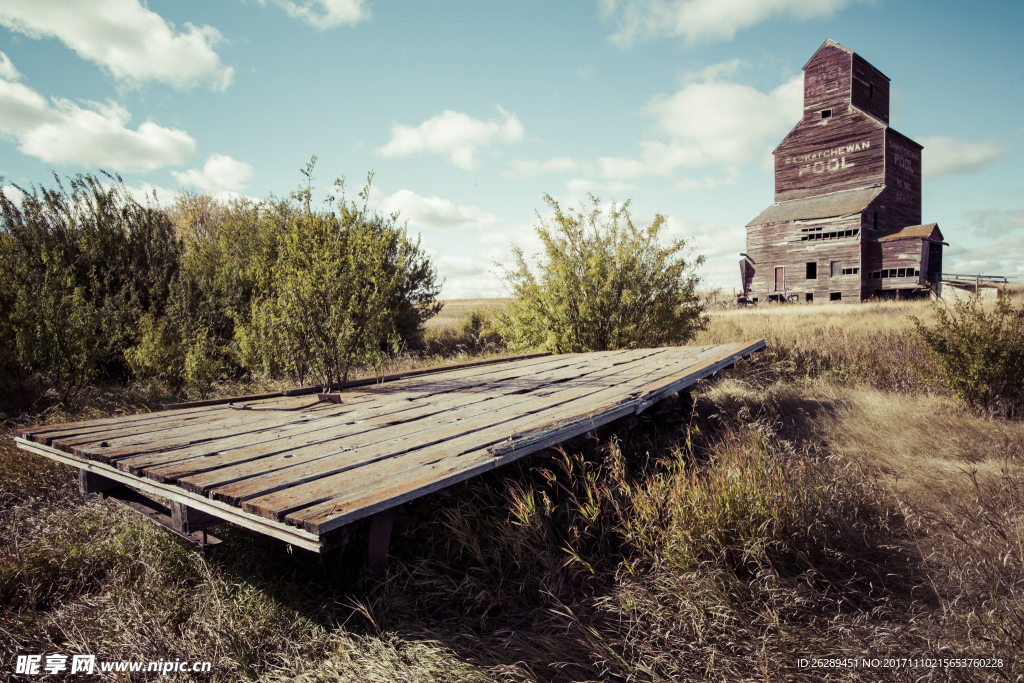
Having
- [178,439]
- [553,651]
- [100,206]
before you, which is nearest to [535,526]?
[553,651]

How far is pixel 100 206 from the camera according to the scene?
34.3ft

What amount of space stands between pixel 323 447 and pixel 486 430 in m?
0.95

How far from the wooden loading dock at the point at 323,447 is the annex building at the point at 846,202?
24846 mm

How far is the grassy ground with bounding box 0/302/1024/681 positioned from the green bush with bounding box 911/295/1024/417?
3.10 metres

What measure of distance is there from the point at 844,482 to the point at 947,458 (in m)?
2.07

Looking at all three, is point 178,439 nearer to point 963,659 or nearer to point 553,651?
point 553,651

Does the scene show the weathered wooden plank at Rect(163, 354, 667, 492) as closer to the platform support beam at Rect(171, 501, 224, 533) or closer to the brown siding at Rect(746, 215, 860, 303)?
the platform support beam at Rect(171, 501, 224, 533)

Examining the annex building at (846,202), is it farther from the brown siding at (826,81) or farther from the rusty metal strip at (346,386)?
the rusty metal strip at (346,386)

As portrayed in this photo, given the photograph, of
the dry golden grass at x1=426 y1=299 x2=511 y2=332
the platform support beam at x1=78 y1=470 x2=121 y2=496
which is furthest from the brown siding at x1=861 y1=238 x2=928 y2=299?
the platform support beam at x1=78 y1=470 x2=121 y2=496

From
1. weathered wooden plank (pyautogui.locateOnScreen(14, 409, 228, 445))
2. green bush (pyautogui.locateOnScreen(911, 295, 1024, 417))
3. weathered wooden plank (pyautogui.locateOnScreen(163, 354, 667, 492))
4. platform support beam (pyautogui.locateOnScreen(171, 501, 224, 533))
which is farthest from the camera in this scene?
green bush (pyautogui.locateOnScreen(911, 295, 1024, 417))

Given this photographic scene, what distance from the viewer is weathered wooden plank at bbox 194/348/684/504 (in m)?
2.34

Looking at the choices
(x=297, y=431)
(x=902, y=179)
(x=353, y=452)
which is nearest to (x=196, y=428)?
(x=297, y=431)

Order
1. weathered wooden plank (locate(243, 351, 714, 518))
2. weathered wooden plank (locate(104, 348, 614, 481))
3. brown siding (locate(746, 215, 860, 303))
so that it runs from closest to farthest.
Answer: weathered wooden plank (locate(243, 351, 714, 518))
weathered wooden plank (locate(104, 348, 614, 481))
brown siding (locate(746, 215, 860, 303))

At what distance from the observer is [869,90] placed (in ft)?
85.3
